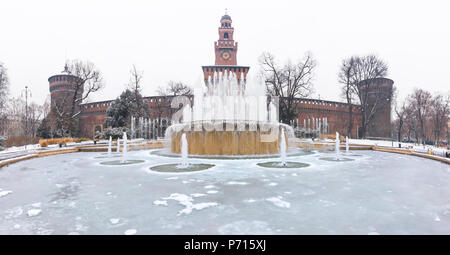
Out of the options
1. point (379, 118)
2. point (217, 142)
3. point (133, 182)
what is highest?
point (379, 118)

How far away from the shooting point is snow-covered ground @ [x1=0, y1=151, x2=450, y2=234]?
314 cm

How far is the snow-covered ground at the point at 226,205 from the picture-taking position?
3139 millimetres

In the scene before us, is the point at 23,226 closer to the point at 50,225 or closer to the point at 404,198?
the point at 50,225

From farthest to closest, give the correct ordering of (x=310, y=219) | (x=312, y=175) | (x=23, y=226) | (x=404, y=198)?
(x=312, y=175) < (x=404, y=198) < (x=310, y=219) < (x=23, y=226)

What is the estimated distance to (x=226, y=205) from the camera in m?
4.13

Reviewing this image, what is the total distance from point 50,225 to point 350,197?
16.5ft

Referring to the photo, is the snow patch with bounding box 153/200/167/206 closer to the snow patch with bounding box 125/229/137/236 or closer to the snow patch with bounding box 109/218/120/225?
the snow patch with bounding box 109/218/120/225

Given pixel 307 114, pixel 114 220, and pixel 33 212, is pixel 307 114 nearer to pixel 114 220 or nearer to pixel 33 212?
pixel 114 220

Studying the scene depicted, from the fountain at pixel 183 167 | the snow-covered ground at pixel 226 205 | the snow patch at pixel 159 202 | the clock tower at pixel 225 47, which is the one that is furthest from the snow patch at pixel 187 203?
the clock tower at pixel 225 47
